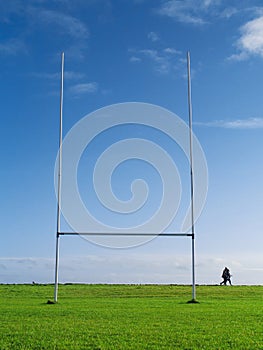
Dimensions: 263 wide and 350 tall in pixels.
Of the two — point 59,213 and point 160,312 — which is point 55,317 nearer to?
point 160,312

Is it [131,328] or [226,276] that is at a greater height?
[226,276]

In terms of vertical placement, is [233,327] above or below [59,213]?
below

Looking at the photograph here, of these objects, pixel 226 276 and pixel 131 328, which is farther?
pixel 226 276

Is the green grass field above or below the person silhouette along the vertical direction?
below

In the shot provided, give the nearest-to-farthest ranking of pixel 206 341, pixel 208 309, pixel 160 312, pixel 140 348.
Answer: pixel 140 348 → pixel 206 341 → pixel 160 312 → pixel 208 309

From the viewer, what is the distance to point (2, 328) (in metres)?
8.67

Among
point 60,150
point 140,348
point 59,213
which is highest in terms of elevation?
point 60,150

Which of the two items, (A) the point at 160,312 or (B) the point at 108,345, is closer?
(B) the point at 108,345

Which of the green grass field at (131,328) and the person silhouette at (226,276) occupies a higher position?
the person silhouette at (226,276)

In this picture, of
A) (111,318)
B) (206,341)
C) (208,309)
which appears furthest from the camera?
(208,309)

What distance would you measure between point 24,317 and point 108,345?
12.9 ft

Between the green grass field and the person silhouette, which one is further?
the person silhouette

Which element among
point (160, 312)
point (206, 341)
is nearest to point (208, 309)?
point (160, 312)

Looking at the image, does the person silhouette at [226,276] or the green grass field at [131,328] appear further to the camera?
the person silhouette at [226,276]
